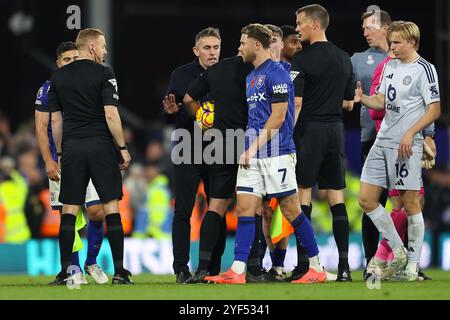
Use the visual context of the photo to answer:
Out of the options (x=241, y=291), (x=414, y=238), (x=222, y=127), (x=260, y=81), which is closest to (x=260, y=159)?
(x=222, y=127)

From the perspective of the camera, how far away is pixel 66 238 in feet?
34.7

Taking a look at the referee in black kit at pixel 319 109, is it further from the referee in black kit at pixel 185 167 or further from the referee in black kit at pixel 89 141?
the referee in black kit at pixel 89 141

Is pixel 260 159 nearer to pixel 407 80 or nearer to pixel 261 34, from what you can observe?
pixel 261 34

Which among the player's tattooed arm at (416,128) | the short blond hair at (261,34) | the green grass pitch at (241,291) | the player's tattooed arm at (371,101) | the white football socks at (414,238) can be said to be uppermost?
the short blond hair at (261,34)

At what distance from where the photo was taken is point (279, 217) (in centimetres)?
1119

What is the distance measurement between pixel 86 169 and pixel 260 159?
57.7 inches

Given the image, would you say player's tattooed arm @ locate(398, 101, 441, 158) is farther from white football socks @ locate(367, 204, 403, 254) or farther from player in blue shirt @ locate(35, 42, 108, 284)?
player in blue shirt @ locate(35, 42, 108, 284)

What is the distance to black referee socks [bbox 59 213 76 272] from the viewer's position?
10.6 metres

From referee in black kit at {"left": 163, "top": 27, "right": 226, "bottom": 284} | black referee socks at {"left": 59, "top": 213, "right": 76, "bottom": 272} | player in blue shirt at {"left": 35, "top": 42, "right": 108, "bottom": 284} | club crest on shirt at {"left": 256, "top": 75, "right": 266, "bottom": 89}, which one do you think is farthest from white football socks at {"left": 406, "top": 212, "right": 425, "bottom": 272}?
black referee socks at {"left": 59, "top": 213, "right": 76, "bottom": 272}

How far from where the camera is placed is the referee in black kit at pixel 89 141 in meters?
10.5

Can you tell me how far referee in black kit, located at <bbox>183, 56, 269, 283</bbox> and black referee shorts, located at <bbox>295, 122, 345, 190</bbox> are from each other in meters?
0.59

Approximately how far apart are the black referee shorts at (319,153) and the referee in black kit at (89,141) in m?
1.53

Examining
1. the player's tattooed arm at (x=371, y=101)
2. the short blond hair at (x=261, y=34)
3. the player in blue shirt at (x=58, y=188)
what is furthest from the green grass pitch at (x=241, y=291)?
the short blond hair at (x=261, y=34)

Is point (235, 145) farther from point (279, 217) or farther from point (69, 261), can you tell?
point (69, 261)
